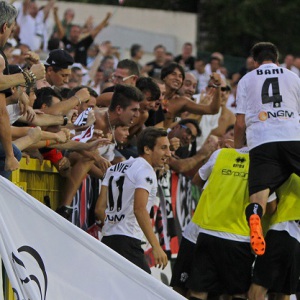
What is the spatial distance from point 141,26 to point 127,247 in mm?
25552

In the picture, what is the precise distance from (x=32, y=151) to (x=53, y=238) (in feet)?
7.20

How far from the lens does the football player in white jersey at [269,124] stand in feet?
35.0

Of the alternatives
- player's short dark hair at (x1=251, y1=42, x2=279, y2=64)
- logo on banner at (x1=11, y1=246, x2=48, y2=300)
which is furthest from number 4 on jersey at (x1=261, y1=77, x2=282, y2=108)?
logo on banner at (x1=11, y1=246, x2=48, y2=300)

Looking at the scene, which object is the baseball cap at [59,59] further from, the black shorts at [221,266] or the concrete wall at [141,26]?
the concrete wall at [141,26]

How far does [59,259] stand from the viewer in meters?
8.75

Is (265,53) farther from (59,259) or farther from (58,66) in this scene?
(59,259)

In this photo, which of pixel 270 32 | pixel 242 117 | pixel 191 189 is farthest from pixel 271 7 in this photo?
pixel 242 117

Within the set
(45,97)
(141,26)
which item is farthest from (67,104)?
(141,26)

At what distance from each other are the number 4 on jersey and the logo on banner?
3326 mm

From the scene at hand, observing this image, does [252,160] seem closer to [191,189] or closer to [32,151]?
[32,151]

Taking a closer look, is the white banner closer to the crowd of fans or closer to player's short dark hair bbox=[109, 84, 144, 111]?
the crowd of fans

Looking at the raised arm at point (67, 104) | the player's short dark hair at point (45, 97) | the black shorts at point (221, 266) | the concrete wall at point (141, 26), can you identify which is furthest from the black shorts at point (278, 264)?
the concrete wall at point (141, 26)

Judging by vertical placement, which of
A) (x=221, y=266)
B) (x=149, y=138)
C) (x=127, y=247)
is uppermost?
(x=149, y=138)

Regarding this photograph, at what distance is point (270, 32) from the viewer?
4194cm
